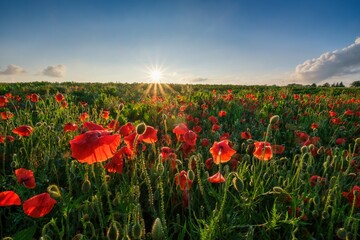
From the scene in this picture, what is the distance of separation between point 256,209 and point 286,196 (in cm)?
26

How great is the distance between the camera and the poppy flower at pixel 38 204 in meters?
1.44

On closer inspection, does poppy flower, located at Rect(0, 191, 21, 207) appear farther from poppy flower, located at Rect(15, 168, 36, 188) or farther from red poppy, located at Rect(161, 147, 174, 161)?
red poppy, located at Rect(161, 147, 174, 161)

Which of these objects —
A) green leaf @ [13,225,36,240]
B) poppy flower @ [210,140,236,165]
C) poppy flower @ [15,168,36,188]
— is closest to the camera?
green leaf @ [13,225,36,240]

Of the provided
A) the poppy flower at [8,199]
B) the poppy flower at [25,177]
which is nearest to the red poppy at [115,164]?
the poppy flower at [25,177]

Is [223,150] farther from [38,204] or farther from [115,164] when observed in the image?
[38,204]

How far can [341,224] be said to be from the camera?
2084mm

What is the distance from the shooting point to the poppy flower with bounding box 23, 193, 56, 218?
4.72 ft

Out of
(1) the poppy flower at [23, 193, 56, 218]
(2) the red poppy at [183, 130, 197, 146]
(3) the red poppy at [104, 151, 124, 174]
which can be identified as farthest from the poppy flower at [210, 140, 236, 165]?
(1) the poppy flower at [23, 193, 56, 218]

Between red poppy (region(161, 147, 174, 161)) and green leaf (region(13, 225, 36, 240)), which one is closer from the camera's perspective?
green leaf (region(13, 225, 36, 240))

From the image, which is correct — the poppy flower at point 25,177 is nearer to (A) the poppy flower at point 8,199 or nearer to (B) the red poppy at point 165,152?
(A) the poppy flower at point 8,199

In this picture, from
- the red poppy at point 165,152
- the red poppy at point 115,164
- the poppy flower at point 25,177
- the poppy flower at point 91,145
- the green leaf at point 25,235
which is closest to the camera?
the poppy flower at point 91,145

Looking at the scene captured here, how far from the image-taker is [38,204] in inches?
57.2

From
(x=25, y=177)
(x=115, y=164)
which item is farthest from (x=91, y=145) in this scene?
(x=115, y=164)

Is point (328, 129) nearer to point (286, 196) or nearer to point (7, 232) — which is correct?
point (286, 196)
